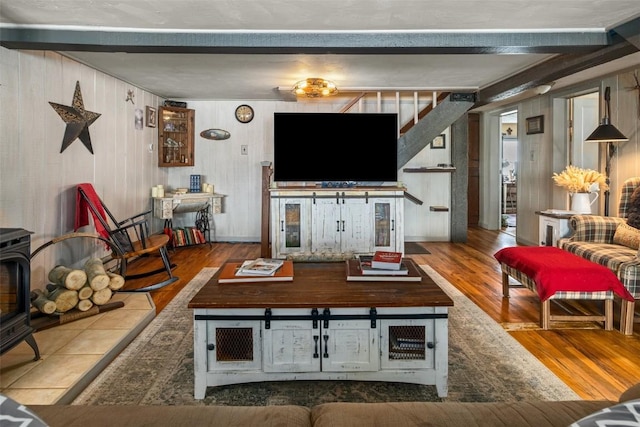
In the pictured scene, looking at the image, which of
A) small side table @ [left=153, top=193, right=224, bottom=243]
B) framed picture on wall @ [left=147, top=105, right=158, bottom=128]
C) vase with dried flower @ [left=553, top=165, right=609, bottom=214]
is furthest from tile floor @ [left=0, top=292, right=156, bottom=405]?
vase with dried flower @ [left=553, top=165, right=609, bottom=214]

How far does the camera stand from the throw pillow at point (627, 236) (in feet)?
10.6

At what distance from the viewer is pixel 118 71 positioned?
4234 mm

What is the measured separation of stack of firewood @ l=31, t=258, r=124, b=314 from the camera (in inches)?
111

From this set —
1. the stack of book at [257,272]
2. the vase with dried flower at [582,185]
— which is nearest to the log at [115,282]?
the stack of book at [257,272]

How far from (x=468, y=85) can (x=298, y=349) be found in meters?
4.05

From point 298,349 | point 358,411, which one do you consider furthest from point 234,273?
point 358,411

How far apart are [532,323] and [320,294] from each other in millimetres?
1802

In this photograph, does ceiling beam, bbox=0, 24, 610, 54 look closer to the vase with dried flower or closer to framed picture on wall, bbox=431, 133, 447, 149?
the vase with dried flower

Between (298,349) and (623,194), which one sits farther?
(623,194)

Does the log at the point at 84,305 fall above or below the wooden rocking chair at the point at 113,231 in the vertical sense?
below

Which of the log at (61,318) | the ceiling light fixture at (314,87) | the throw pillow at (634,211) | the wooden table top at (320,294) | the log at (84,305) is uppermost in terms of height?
the ceiling light fixture at (314,87)

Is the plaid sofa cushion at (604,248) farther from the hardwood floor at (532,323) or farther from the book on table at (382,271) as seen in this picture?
the book on table at (382,271)

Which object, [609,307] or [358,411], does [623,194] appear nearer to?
[609,307]

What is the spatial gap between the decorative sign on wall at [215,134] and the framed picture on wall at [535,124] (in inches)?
170
